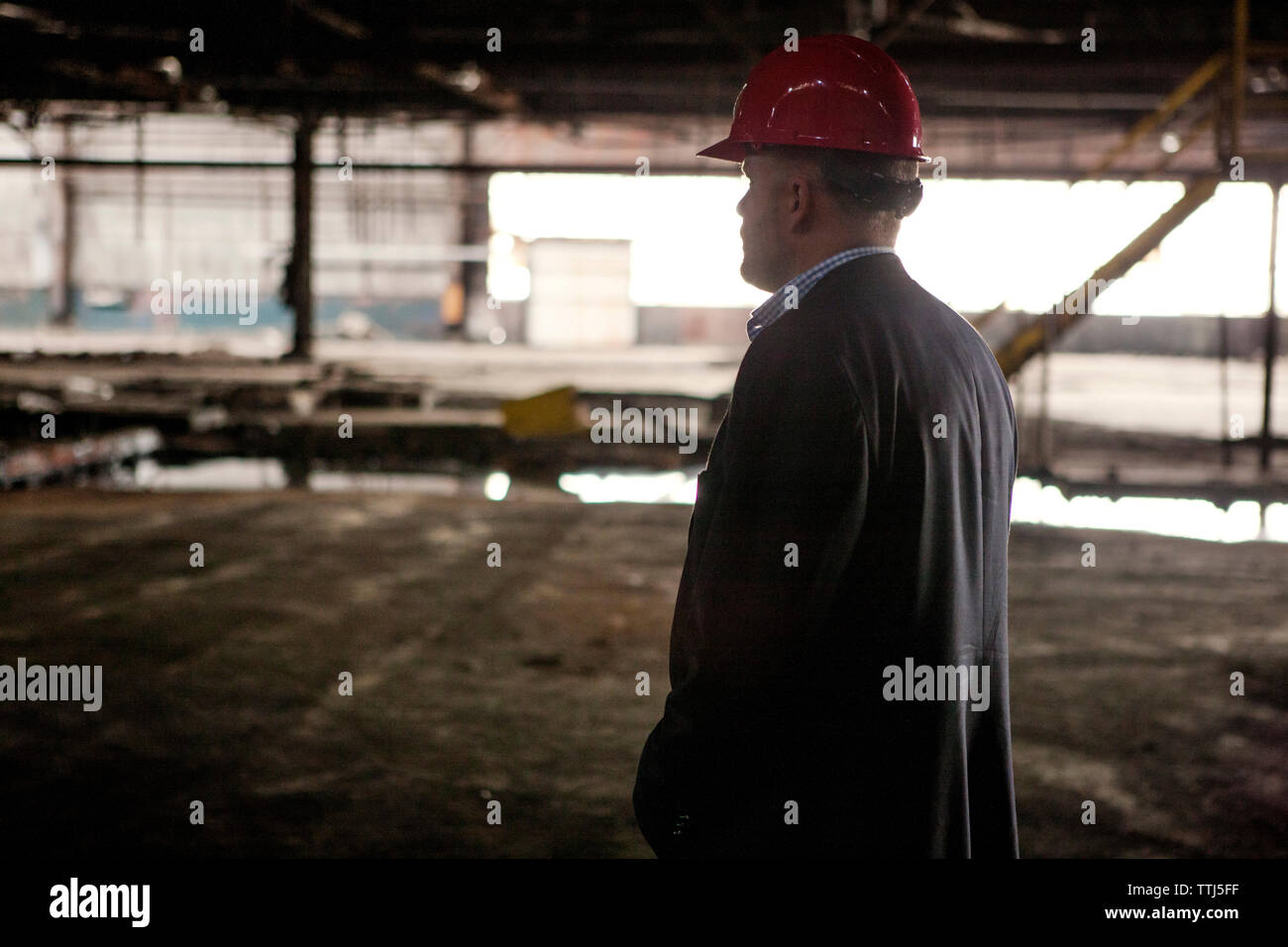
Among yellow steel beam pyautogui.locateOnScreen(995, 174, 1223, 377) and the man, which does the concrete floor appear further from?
the man

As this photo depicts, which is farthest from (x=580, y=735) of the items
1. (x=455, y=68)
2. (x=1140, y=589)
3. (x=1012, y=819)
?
(x=455, y=68)

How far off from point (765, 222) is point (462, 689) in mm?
3670

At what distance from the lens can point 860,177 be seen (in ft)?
6.13

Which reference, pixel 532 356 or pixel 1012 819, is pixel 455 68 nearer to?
pixel 532 356

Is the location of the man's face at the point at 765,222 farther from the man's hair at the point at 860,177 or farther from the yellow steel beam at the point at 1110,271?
the yellow steel beam at the point at 1110,271

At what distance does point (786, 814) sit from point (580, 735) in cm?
301

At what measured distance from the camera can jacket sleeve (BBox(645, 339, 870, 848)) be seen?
1.66 metres

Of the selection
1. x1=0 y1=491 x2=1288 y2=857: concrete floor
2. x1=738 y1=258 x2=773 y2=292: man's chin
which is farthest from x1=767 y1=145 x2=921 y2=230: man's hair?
x1=0 y1=491 x2=1288 y2=857: concrete floor

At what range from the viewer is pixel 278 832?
12.4 ft

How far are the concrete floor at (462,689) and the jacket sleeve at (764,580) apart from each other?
2083mm

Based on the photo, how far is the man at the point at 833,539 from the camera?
5.51ft

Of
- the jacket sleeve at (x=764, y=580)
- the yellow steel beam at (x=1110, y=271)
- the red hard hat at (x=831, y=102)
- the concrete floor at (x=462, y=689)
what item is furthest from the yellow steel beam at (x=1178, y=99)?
the jacket sleeve at (x=764, y=580)

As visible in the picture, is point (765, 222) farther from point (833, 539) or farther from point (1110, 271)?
point (1110, 271)

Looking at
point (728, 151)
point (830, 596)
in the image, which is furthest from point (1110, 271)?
point (830, 596)
